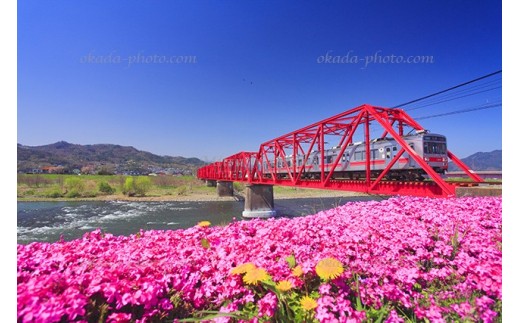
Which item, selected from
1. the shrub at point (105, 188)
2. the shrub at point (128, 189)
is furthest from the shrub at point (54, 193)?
the shrub at point (128, 189)

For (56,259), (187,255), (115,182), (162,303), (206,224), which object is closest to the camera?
(162,303)

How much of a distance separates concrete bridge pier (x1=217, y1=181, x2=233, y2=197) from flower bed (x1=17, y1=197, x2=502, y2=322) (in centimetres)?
5143

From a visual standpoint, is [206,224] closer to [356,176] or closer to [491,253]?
[491,253]

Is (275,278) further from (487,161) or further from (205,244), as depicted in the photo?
(487,161)

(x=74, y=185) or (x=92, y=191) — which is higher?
(x=74, y=185)

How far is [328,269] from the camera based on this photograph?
77.4 inches

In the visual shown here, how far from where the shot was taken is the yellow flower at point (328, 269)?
1.90 metres

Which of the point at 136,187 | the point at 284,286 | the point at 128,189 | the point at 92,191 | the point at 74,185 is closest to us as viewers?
the point at 284,286

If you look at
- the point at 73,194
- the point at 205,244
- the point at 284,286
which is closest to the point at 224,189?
the point at 73,194

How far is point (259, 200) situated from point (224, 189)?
24546mm

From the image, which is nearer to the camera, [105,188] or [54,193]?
[54,193]

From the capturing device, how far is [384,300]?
1973mm

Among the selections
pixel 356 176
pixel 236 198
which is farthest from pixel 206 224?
pixel 236 198
